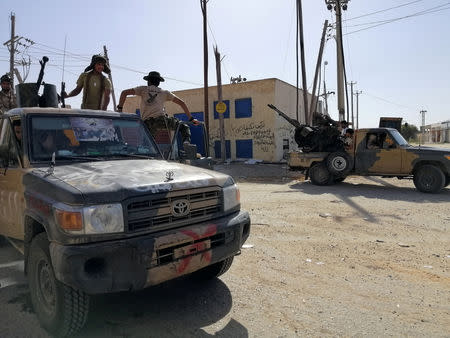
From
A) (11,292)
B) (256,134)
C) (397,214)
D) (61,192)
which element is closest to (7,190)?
(11,292)

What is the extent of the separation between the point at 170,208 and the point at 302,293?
1.66m

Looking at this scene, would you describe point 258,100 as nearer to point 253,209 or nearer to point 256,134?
point 256,134

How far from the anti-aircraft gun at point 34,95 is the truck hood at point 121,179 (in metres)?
2.27

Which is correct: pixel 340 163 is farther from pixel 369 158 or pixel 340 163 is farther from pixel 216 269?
pixel 216 269

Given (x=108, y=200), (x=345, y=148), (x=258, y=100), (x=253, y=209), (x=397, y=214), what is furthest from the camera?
(x=258, y=100)

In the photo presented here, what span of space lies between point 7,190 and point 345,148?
386 inches

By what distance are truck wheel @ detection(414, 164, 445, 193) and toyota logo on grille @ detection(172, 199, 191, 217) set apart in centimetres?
894

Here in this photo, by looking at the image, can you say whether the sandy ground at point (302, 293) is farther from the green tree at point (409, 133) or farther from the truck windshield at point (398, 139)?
the green tree at point (409, 133)

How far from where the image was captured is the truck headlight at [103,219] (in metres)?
2.32

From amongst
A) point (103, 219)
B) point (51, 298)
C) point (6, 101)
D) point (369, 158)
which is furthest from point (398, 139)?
point (51, 298)

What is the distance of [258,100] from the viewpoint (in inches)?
801

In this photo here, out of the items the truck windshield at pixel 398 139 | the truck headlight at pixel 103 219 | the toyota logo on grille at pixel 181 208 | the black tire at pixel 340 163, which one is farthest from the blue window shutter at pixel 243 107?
the truck headlight at pixel 103 219

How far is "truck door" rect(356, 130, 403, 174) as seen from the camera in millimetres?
10055

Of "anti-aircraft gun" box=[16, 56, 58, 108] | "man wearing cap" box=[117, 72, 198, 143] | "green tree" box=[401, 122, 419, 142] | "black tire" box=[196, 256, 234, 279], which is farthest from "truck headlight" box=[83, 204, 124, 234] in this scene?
"green tree" box=[401, 122, 419, 142]
